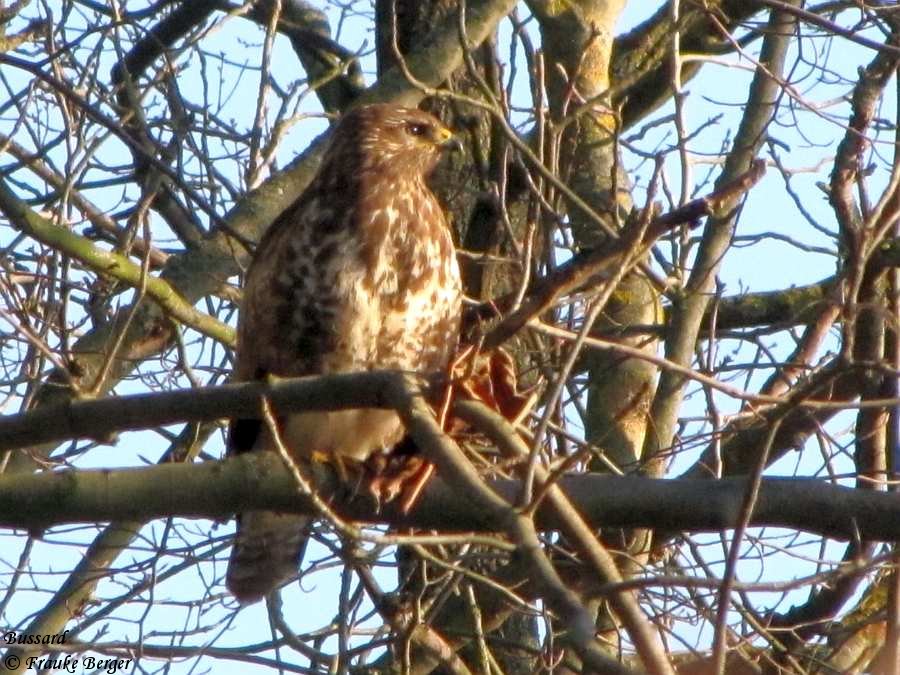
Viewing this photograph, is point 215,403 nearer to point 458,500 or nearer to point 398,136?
point 458,500

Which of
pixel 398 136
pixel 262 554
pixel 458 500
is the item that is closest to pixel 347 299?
pixel 398 136

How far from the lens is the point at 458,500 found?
3176 mm

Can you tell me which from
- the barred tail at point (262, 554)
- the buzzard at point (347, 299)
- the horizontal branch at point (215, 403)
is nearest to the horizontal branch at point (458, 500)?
the horizontal branch at point (215, 403)

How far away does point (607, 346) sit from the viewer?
119 inches

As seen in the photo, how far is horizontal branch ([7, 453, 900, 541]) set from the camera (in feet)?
9.82

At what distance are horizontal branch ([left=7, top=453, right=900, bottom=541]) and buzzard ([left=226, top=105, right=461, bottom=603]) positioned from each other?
4.22ft

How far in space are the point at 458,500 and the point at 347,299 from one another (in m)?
1.52

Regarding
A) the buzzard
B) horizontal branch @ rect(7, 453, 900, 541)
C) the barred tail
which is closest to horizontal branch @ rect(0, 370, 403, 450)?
horizontal branch @ rect(7, 453, 900, 541)

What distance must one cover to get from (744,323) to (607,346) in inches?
96.6

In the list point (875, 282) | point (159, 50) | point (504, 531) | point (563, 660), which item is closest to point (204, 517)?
point (504, 531)

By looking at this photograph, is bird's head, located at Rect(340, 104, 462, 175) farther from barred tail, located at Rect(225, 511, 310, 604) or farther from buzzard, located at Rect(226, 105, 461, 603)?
barred tail, located at Rect(225, 511, 310, 604)

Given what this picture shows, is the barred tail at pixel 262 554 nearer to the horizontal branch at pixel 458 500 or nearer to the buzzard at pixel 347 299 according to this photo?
the buzzard at pixel 347 299

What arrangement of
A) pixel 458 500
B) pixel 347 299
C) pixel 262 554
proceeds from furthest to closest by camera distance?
pixel 262 554
pixel 347 299
pixel 458 500

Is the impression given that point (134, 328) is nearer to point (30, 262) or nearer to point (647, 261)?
point (30, 262)
